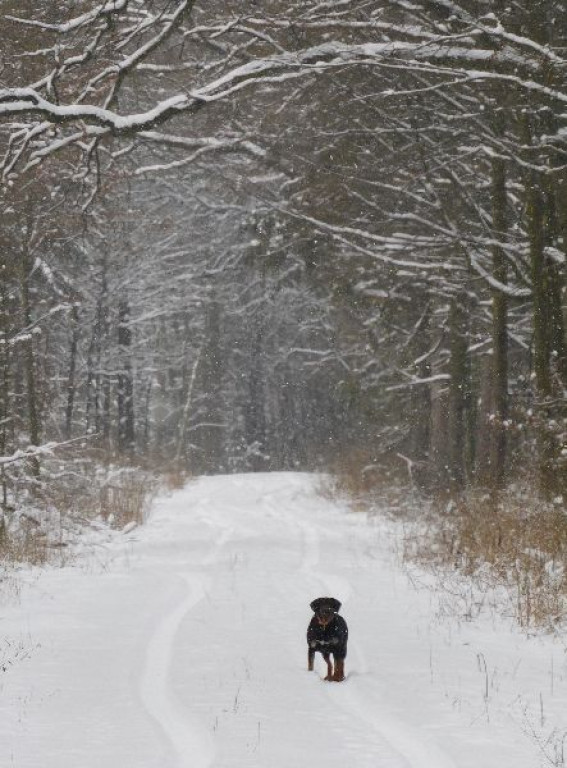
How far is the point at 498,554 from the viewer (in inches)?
388

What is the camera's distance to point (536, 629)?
7.45 meters

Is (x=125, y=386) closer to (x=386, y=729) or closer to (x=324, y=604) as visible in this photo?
(x=324, y=604)

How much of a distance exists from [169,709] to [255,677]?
0.98m

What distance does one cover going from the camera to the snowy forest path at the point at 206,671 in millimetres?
4562

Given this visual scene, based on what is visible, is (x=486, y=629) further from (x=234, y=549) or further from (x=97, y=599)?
(x=234, y=549)

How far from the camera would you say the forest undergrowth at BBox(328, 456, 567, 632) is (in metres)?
8.09

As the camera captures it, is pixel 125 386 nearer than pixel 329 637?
No

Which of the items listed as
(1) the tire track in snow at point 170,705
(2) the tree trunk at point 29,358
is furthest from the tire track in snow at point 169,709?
(2) the tree trunk at point 29,358

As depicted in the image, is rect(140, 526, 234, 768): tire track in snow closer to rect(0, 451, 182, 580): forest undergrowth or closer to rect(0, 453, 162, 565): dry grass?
rect(0, 451, 182, 580): forest undergrowth

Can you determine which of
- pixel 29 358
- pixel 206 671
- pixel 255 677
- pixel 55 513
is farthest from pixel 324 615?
pixel 29 358

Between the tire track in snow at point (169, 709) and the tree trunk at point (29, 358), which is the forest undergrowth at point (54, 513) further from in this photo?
the tire track in snow at point (169, 709)

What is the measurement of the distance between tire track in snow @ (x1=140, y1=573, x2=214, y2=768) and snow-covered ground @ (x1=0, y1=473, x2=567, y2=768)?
1cm

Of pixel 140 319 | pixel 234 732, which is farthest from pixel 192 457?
pixel 234 732

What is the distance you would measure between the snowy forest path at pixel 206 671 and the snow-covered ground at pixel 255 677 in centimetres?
2
